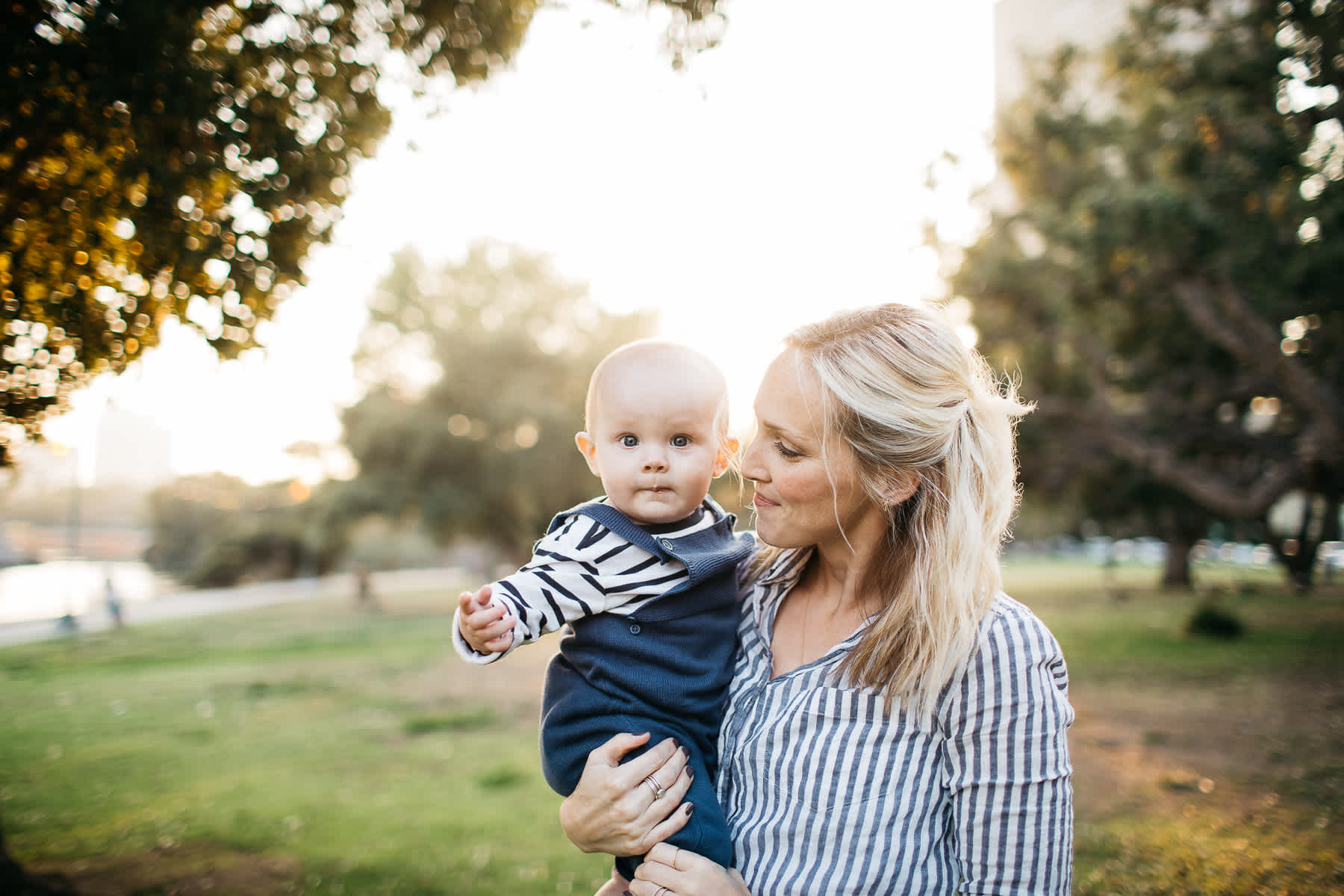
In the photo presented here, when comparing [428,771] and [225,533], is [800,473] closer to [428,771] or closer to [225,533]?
[428,771]

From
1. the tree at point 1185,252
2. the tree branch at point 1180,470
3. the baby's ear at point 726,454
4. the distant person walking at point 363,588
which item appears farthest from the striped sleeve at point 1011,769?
the distant person walking at point 363,588

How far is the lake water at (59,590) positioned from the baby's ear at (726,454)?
25790mm

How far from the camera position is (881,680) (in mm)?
1756

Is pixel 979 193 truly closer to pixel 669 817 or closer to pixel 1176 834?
pixel 1176 834

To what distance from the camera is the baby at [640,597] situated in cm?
195

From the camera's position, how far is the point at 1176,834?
21.2ft

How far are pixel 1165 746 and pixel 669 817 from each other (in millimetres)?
9593

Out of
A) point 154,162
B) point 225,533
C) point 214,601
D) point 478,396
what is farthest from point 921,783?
point 225,533

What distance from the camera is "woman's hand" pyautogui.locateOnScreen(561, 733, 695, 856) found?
6.07ft

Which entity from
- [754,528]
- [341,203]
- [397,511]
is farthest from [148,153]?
[397,511]

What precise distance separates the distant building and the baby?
172ft

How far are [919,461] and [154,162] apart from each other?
3.61 metres

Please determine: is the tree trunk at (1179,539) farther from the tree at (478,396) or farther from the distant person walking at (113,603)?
the distant person walking at (113,603)

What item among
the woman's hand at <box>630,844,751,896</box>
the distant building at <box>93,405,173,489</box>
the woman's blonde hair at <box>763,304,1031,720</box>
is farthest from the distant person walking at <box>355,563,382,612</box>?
the woman's blonde hair at <box>763,304,1031,720</box>
